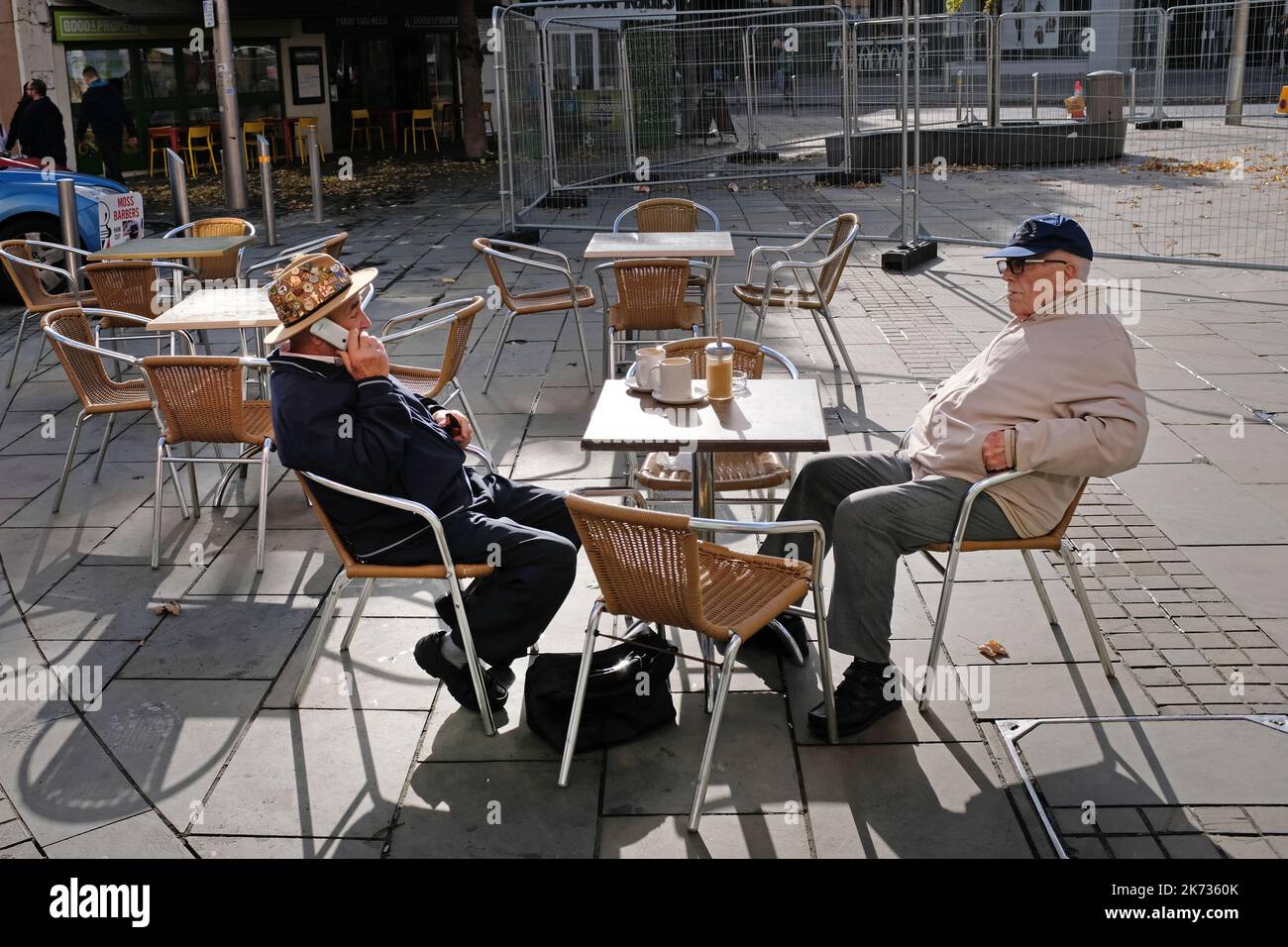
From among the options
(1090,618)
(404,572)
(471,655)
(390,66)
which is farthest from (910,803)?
(390,66)

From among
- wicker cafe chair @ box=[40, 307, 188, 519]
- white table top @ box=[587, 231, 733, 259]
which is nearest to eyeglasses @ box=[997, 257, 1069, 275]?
white table top @ box=[587, 231, 733, 259]

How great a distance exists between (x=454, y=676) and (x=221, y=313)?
10.1 feet

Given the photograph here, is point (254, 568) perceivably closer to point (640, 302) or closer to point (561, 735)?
point (561, 735)

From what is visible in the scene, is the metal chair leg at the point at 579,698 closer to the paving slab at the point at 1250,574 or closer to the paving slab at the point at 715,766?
the paving slab at the point at 715,766

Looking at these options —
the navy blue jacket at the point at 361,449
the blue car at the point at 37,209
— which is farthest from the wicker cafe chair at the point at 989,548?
the blue car at the point at 37,209

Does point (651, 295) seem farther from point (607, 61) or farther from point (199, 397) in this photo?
point (607, 61)

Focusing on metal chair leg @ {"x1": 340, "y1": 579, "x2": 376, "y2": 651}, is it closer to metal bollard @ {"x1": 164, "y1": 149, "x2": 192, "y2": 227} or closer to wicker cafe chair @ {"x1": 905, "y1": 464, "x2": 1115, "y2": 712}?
wicker cafe chair @ {"x1": 905, "y1": 464, "x2": 1115, "y2": 712}

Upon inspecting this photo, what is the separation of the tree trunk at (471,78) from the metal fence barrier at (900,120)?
4.16 metres

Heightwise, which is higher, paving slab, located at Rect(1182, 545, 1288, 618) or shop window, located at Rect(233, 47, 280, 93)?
shop window, located at Rect(233, 47, 280, 93)

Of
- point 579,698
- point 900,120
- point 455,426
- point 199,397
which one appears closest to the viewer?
point 579,698

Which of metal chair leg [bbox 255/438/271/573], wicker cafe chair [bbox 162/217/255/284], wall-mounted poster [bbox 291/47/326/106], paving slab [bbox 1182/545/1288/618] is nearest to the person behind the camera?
paving slab [bbox 1182/545/1288/618]

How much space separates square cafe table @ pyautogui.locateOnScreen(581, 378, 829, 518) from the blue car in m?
8.59

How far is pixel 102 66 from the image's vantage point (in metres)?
21.7

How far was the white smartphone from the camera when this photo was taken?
3.93 m
